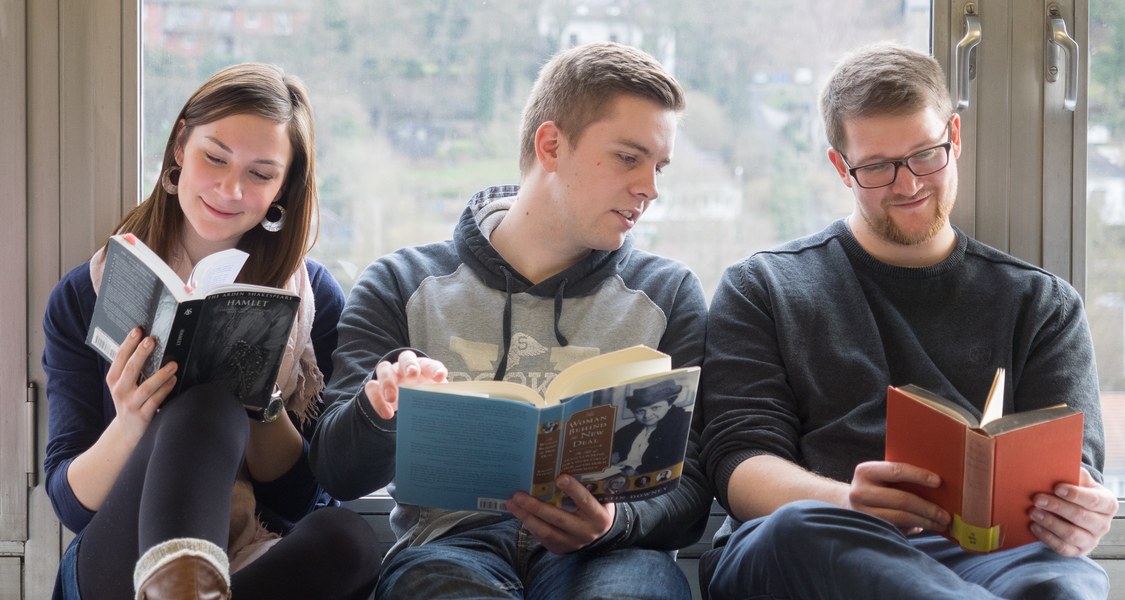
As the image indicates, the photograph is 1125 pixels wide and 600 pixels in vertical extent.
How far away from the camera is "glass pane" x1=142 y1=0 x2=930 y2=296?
2064 millimetres

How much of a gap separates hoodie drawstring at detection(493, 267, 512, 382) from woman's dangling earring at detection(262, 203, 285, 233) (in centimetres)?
43

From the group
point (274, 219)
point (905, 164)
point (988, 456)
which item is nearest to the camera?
point (988, 456)

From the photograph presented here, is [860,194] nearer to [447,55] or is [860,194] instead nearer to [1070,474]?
[1070,474]

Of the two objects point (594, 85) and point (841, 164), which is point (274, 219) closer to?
point (594, 85)

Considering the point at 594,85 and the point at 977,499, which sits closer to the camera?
the point at 977,499

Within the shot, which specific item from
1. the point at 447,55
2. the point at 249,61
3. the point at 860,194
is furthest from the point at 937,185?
the point at 249,61

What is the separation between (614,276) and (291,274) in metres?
0.59

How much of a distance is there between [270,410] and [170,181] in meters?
0.49

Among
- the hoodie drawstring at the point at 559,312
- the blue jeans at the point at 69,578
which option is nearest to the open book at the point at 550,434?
the hoodie drawstring at the point at 559,312

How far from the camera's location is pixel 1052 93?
2.01 metres

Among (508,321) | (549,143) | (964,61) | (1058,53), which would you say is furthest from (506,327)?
(1058,53)

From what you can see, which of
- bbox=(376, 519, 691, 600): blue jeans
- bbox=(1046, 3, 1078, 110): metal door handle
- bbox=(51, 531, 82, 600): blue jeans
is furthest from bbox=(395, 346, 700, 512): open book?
bbox=(1046, 3, 1078, 110): metal door handle

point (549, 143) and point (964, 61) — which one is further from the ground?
point (964, 61)

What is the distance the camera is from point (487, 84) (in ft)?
6.82
